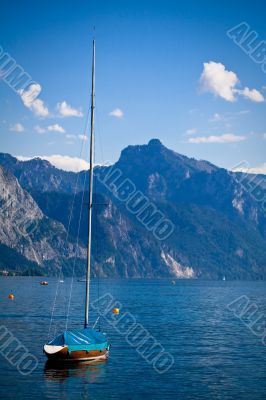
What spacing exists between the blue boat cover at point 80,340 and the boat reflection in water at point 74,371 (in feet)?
7.34

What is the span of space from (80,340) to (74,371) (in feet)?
11.5

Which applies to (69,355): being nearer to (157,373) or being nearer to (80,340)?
(80,340)

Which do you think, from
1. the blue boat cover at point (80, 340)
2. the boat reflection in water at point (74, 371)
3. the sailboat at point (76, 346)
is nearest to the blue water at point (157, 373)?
the boat reflection in water at point (74, 371)

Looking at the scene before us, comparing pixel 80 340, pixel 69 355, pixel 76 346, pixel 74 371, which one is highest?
pixel 80 340

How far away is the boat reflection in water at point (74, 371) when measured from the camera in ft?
212

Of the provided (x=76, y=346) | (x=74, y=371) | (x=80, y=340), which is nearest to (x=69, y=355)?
(x=76, y=346)

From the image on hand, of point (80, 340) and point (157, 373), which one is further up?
point (80, 340)

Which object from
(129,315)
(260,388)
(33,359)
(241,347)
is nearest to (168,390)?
(260,388)

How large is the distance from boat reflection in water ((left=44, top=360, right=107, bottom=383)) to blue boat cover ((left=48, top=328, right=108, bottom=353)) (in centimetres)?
224

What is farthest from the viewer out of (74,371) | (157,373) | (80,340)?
(157,373)

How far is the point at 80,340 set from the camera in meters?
68.3

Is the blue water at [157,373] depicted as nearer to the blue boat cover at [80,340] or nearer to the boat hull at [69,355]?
the boat hull at [69,355]

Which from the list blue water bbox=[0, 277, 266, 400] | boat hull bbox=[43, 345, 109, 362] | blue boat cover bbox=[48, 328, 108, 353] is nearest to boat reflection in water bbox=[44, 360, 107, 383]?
blue water bbox=[0, 277, 266, 400]

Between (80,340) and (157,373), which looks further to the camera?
(157,373)
